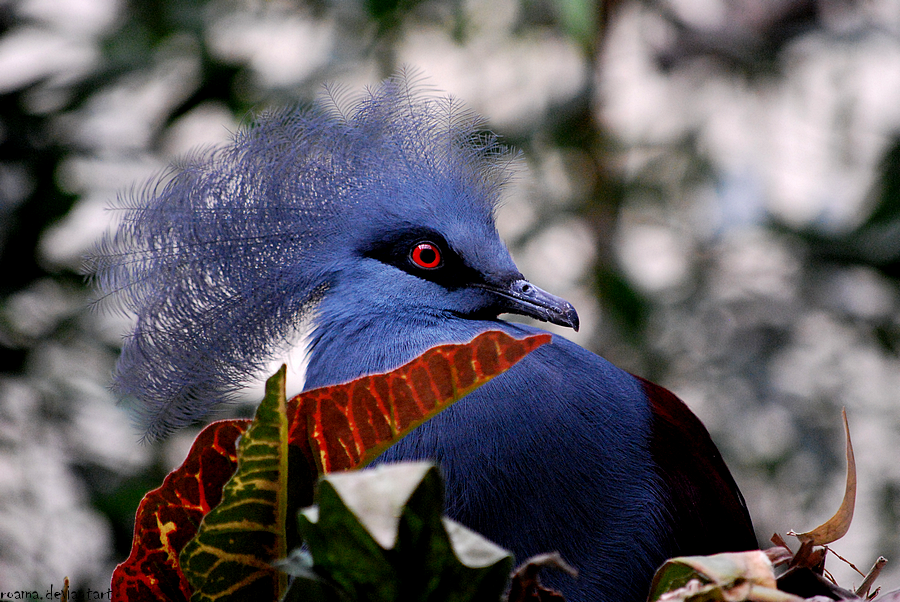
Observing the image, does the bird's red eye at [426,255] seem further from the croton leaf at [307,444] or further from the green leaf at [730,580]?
the green leaf at [730,580]

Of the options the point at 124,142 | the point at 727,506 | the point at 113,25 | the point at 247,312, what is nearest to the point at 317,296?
the point at 247,312

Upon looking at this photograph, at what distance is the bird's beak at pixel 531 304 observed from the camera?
1.38 m

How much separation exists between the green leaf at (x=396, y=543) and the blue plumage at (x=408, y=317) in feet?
1.93

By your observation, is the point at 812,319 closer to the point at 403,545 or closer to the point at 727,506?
the point at 727,506

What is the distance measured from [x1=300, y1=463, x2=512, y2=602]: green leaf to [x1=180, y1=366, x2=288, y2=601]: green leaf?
8cm

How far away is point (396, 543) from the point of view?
41cm

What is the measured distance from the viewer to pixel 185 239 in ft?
3.83

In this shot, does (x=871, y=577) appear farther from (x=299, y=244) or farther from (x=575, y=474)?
(x=299, y=244)

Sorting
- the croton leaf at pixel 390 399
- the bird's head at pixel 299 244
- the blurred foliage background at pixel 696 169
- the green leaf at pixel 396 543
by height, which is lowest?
Result: the green leaf at pixel 396 543

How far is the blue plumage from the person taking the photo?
1035mm

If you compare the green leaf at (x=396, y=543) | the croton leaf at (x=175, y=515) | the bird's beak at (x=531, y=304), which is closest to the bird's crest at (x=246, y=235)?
the bird's beak at (x=531, y=304)

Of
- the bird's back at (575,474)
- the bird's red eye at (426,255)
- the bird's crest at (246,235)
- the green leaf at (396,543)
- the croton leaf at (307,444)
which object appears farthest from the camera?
the bird's red eye at (426,255)

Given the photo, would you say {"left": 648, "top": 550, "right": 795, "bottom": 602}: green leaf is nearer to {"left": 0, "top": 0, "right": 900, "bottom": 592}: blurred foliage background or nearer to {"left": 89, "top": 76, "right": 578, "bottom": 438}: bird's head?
{"left": 89, "top": 76, "right": 578, "bottom": 438}: bird's head

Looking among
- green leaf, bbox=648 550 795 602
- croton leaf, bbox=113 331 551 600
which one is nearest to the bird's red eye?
croton leaf, bbox=113 331 551 600
